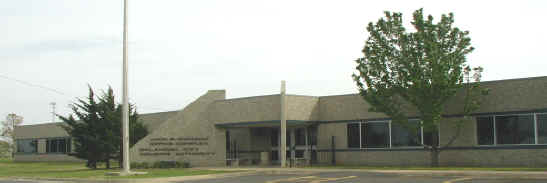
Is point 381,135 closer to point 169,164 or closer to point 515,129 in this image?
point 515,129

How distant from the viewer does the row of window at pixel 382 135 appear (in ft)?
103

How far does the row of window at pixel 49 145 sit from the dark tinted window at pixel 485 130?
37.5m

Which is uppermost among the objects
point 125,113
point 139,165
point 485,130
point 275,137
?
point 125,113

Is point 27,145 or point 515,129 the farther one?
point 27,145

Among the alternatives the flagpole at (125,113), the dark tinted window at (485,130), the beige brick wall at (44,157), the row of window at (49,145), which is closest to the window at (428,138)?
the dark tinted window at (485,130)

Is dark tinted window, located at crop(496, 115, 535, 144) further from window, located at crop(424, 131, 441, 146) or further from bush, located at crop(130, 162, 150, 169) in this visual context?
bush, located at crop(130, 162, 150, 169)

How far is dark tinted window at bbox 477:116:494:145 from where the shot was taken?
1136 inches

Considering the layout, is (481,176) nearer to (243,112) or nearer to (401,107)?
(401,107)

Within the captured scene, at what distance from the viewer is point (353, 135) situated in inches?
1346

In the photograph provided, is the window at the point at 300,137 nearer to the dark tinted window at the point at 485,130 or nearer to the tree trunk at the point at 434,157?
the tree trunk at the point at 434,157

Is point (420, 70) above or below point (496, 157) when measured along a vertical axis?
above

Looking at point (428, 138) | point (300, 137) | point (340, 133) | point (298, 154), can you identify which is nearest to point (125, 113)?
point (340, 133)

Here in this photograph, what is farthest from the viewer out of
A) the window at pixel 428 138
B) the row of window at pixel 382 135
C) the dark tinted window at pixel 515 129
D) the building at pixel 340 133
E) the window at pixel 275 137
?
the window at pixel 275 137

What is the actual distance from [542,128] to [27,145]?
49.7m
